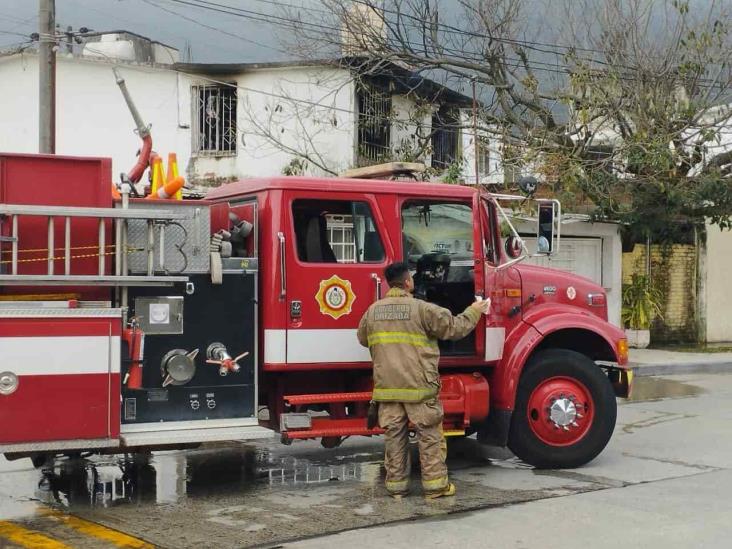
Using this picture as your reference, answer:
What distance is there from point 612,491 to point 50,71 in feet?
38.2

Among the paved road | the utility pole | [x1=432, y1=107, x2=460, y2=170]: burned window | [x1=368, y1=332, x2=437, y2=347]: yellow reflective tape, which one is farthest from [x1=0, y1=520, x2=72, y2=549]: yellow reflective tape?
[x1=432, y1=107, x2=460, y2=170]: burned window

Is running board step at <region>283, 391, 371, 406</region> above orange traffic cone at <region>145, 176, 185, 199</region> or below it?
below

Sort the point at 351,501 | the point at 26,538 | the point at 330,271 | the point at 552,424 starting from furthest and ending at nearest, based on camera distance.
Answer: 1. the point at 552,424
2. the point at 330,271
3. the point at 351,501
4. the point at 26,538

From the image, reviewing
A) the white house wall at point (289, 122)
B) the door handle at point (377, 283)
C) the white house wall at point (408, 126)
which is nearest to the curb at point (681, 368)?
the white house wall at point (408, 126)

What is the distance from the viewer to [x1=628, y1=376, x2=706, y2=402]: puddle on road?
13578 mm

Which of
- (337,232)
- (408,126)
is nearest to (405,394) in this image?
(337,232)

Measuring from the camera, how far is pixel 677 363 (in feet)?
56.6

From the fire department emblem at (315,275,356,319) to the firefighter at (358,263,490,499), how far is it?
28 cm

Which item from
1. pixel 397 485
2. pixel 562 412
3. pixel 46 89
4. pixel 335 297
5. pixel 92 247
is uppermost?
pixel 46 89

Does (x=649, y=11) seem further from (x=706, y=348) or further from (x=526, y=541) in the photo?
(x=526, y=541)

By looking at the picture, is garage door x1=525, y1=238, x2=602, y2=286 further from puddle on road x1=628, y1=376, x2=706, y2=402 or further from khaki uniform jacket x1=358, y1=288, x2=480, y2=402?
khaki uniform jacket x1=358, y1=288, x2=480, y2=402

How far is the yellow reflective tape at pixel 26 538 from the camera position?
5805 mm

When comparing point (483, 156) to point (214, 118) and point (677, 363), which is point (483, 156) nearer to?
point (677, 363)

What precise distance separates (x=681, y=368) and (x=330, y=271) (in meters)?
11.6
